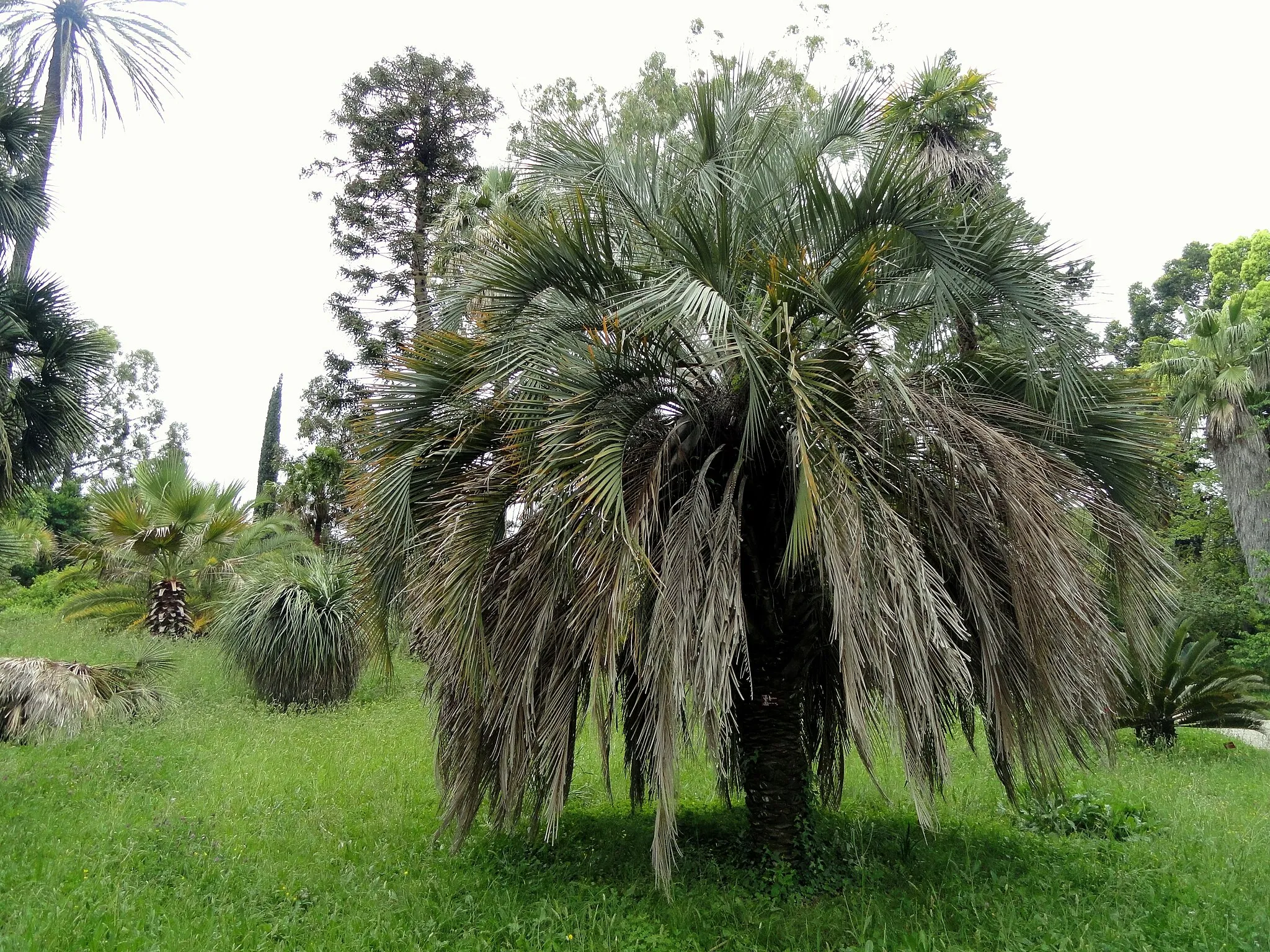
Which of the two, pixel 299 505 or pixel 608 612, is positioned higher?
pixel 299 505

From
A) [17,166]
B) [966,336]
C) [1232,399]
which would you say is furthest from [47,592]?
[1232,399]

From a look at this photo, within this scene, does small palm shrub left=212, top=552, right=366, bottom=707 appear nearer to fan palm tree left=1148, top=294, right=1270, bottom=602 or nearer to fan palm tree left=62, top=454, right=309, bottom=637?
fan palm tree left=62, top=454, right=309, bottom=637

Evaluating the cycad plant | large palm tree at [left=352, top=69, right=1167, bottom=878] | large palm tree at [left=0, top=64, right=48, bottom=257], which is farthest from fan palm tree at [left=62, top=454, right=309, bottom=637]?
the cycad plant

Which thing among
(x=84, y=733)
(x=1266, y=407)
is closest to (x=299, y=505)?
(x=84, y=733)

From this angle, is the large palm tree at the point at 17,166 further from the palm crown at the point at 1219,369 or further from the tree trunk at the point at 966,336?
the palm crown at the point at 1219,369

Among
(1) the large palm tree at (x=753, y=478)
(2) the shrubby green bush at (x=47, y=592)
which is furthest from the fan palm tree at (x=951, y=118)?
(2) the shrubby green bush at (x=47, y=592)

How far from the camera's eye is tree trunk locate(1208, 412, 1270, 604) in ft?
59.6

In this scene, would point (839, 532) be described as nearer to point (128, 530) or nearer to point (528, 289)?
point (528, 289)

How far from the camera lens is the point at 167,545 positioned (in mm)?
15055

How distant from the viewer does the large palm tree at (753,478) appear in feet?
14.2

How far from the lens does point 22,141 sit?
28.6 ft

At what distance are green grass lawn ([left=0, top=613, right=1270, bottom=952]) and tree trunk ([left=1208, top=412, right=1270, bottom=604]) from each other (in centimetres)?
1240

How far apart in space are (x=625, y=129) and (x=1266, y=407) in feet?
75.2

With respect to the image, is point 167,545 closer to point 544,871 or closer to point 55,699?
point 55,699
